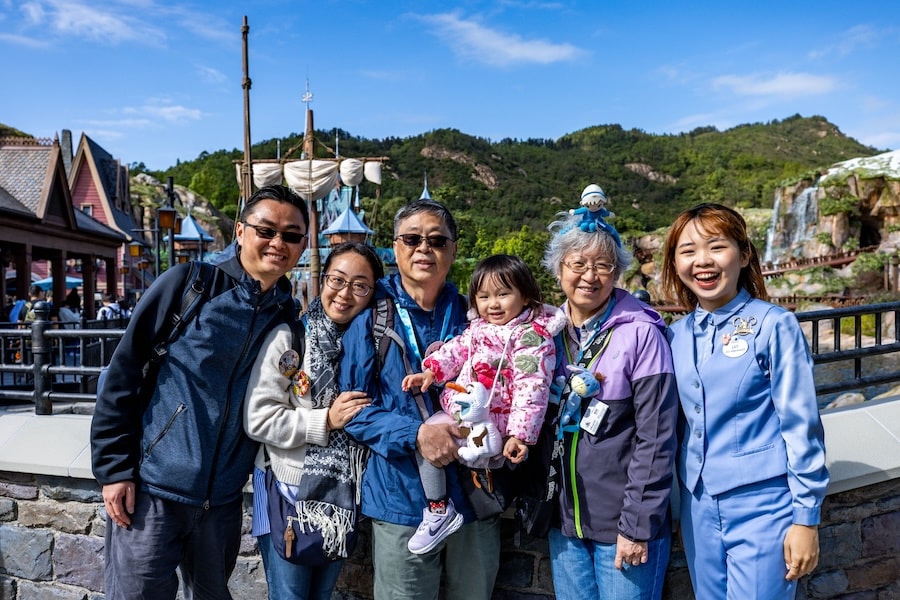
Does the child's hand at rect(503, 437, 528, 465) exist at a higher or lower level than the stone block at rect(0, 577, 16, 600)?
higher

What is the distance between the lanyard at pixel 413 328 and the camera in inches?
92.6

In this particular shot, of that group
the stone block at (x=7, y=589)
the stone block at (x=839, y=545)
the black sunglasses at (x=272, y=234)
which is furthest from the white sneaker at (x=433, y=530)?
the stone block at (x=7, y=589)

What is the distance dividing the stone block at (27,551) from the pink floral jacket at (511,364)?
281 centimetres

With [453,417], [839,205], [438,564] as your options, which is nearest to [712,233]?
[453,417]

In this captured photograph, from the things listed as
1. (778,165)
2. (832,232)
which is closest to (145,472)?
(832,232)

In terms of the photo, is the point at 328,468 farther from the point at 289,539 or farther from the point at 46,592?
the point at 46,592

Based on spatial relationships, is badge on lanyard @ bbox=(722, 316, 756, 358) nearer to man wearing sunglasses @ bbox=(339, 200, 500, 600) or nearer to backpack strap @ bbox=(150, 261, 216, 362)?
man wearing sunglasses @ bbox=(339, 200, 500, 600)

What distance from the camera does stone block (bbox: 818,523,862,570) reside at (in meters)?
2.82

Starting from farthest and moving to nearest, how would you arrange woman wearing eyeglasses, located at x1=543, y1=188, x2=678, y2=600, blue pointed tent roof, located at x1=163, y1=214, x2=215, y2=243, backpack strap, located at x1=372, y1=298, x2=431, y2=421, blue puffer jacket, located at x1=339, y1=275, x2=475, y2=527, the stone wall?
1. blue pointed tent roof, located at x1=163, y1=214, x2=215, y2=243
2. the stone wall
3. backpack strap, located at x1=372, y1=298, x2=431, y2=421
4. blue puffer jacket, located at x1=339, y1=275, x2=475, y2=527
5. woman wearing eyeglasses, located at x1=543, y1=188, x2=678, y2=600

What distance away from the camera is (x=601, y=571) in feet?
7.09

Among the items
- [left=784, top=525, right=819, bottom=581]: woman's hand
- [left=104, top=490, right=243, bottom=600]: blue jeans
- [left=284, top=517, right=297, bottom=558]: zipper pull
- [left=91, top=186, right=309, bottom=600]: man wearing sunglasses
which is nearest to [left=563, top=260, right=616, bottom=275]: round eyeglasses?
[left=784, top=525, right=819, bottom=581]: woman's hand

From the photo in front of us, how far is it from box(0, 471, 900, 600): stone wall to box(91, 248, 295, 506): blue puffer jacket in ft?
3.05

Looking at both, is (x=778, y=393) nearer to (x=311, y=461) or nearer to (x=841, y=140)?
(x=311, y=461)

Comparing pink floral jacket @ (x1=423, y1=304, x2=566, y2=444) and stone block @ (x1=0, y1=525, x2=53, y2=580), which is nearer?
pink floral jacket @ (x1=423, y1=304, x2=566, y2=444)
